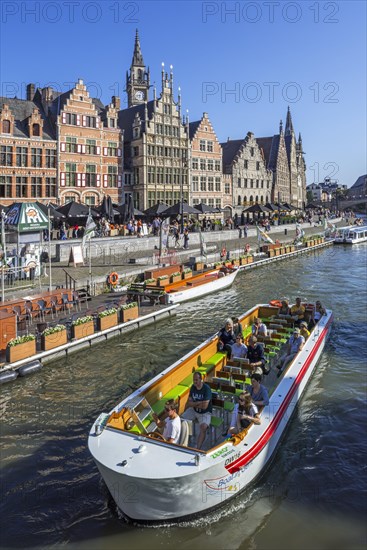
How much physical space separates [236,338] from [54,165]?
3274 centimetres

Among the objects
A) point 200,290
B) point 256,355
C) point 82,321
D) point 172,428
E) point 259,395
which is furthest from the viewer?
point 200,290

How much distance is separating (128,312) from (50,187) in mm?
25908

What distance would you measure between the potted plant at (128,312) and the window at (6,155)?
79.7 ft

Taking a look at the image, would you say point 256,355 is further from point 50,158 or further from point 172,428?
point 50,158

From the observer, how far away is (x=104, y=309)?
18203 millimetres

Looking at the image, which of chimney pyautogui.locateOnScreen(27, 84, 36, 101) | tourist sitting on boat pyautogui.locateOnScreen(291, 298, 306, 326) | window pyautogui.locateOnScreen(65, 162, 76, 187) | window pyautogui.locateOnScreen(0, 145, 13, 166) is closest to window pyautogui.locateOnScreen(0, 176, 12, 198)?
window pyautogui.locateOnScreen(0, 145, 13, 166)

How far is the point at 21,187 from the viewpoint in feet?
127

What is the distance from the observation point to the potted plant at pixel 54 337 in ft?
46.8

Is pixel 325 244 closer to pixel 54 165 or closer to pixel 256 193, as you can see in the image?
pixel 256 193

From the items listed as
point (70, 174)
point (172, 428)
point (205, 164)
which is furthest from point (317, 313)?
point (205, 164)

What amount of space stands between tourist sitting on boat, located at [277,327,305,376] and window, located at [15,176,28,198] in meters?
31.1

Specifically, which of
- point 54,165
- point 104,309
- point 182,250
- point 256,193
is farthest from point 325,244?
point 104,309

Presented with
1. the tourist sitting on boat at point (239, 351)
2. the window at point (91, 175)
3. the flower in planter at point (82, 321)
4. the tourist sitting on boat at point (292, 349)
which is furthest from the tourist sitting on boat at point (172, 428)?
the window at point (91, 175)

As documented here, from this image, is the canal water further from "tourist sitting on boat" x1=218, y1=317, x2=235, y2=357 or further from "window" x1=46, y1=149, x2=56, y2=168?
"window" x1=46, y1=149, x2=56, y2=168
